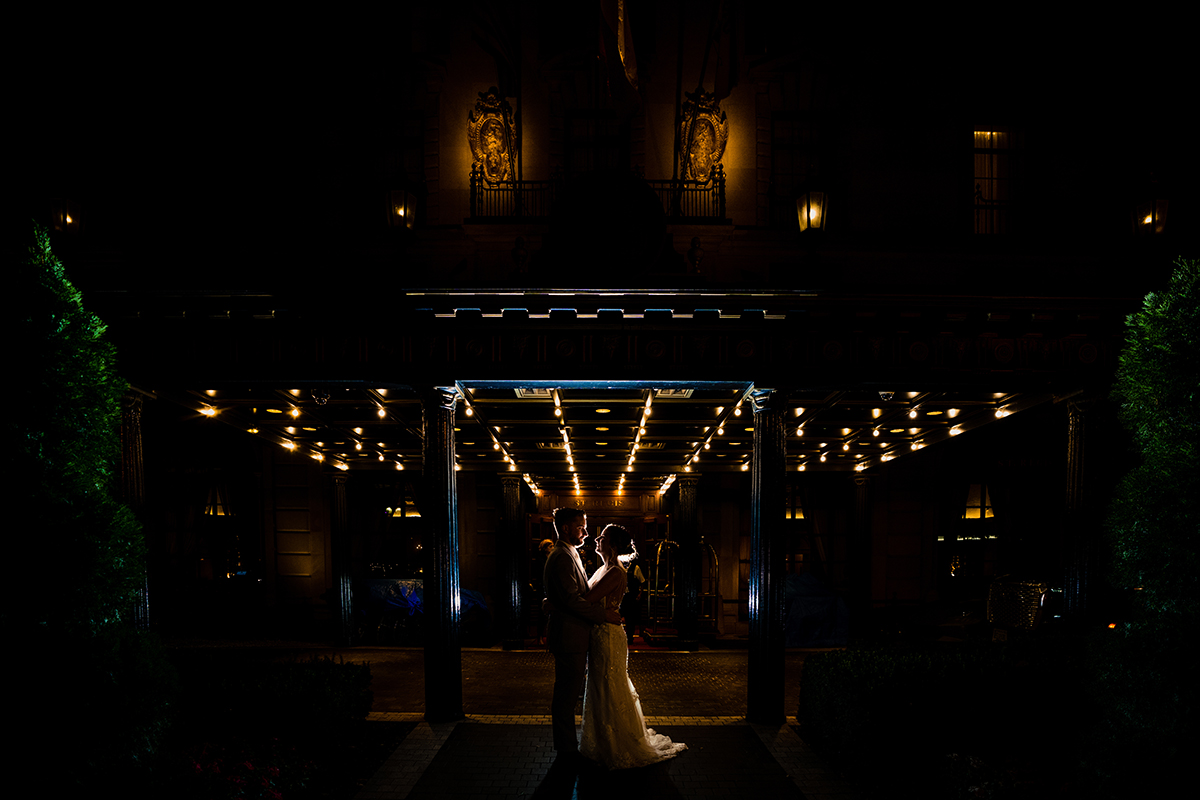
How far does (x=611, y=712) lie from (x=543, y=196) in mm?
8975

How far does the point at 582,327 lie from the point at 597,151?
5.75m

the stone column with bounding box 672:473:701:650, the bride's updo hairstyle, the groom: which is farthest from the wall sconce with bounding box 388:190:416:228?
the stone column with bounding box 672:473:701:650

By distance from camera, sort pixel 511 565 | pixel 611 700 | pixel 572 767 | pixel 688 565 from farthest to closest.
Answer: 1. pixel 511 565
2. pixel 688 565
3. pixel 611 700
4. pixel 572 767

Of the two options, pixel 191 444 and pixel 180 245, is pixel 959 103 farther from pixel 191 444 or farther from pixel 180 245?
pixel 191 444

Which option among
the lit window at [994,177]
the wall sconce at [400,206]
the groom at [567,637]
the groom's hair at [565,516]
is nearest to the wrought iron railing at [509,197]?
the wall sconce at [400,206]

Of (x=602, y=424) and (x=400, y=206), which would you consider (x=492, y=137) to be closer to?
(x=400, y=206)

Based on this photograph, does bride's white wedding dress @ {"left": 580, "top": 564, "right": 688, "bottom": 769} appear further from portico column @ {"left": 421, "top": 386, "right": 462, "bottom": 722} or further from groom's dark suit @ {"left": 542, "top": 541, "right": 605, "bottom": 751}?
portico column @ {"left": 421, "top": 386, "right": 462, "bottom": 722}

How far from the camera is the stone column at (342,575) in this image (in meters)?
14.3

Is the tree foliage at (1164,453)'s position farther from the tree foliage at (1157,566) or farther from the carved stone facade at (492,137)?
the carved stone facade at (492,137)

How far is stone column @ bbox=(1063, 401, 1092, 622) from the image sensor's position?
7855mm

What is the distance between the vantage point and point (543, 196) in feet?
38.1

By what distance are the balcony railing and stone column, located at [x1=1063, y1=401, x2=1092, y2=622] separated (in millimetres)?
6448

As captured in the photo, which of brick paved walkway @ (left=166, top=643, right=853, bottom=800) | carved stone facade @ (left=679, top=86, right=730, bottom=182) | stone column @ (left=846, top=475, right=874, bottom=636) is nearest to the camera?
brick paved walkway @ (left=166, top=643, right=853, bottom=800)

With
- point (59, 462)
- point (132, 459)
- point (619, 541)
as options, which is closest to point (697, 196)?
point (619, 541)
